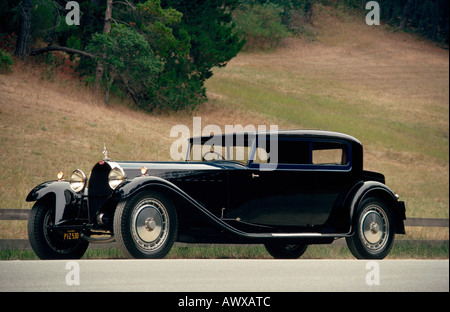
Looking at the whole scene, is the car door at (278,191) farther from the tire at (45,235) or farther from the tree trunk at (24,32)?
the tree trunk at (24,32)

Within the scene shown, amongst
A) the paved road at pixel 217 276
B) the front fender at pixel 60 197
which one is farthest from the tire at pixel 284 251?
the front fender at pixel 60 197

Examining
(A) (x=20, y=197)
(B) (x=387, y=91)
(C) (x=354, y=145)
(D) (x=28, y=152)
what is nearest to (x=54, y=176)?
(D) (x=28, y=152)

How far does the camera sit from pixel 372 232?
6031 millimetres

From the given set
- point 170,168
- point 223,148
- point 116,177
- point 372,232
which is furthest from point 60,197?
point 372,232

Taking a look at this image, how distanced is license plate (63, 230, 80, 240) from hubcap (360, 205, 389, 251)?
2.88 meters

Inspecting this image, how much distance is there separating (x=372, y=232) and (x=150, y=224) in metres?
2.57

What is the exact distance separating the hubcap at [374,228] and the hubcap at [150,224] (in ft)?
7.55

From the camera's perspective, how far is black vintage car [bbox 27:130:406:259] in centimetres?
473

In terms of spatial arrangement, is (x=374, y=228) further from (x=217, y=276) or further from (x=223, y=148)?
(x=217, y=276)

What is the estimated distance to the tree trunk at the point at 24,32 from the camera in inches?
373

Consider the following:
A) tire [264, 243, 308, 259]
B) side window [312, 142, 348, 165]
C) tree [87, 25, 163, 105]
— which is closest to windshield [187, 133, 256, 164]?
side window [312, 142, 348, 165]
